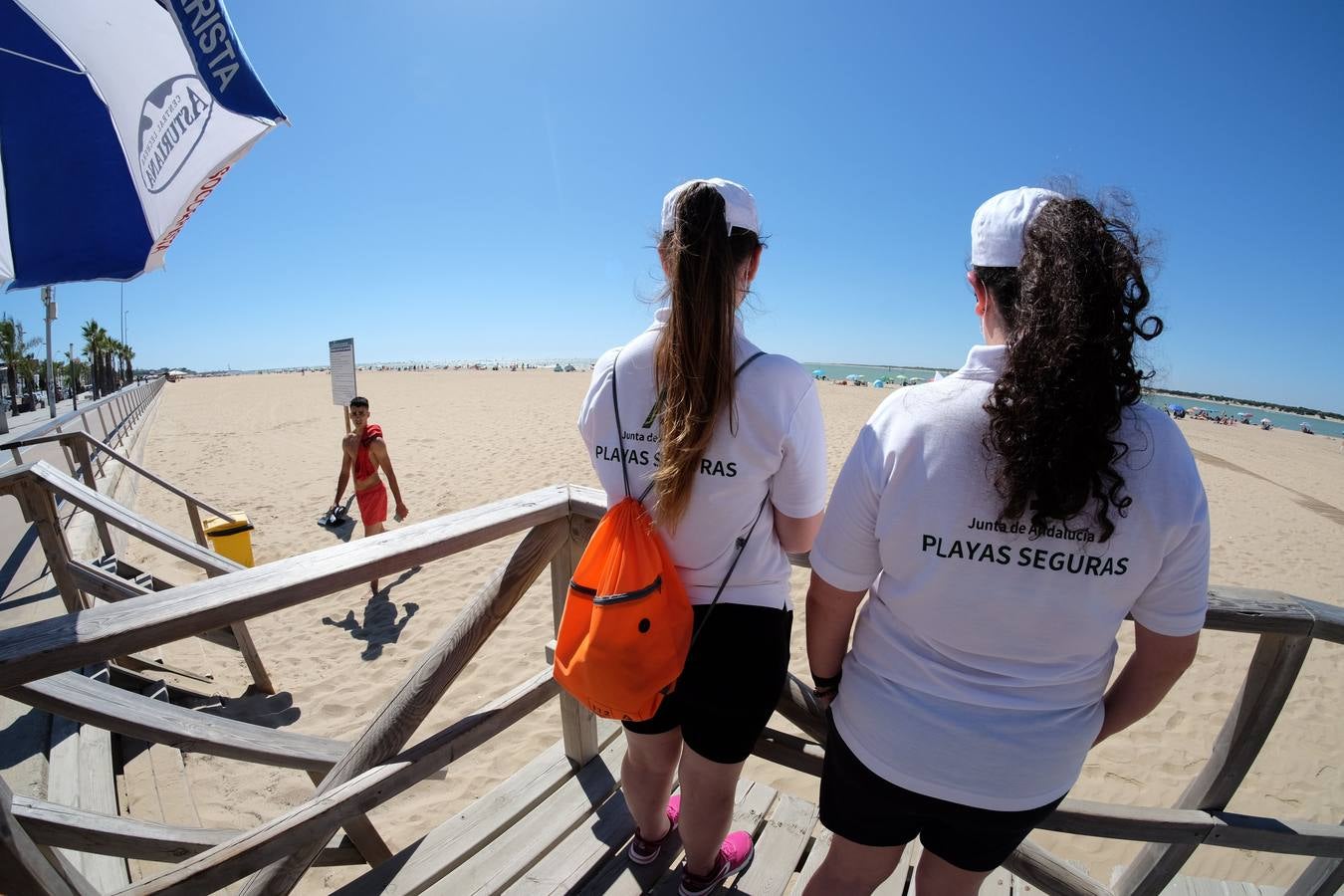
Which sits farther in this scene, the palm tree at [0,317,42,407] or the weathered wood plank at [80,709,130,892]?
the palm tree at [0,317,42,407]

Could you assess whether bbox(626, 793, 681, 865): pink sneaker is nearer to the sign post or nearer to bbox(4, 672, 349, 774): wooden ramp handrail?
bbox(4, 672, 349, 774): wooden ramp handrail

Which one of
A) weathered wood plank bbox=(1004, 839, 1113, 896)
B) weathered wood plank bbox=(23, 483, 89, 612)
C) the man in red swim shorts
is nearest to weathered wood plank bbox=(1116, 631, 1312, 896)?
weathered wood plank bbox=(1004, 839, 1113, 896)

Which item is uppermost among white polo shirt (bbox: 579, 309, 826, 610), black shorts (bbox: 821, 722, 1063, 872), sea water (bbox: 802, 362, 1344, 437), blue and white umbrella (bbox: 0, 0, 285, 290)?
blue and white umbrella (bbox: 0, 0, 285, 290)

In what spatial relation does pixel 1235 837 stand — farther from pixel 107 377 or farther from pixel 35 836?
pixel 107 377

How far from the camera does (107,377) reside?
41562 millimetres

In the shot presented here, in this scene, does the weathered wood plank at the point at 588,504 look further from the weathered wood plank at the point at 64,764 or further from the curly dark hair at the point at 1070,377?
the weathered wood plank at the point at 64,764

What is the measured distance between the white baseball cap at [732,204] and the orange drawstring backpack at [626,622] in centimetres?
30

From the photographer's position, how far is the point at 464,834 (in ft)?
6.28

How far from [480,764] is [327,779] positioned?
176cm

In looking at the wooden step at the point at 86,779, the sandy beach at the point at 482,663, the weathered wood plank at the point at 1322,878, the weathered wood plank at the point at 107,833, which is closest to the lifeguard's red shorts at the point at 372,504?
the sandy beach at the point at 482,663

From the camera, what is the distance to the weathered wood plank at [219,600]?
3.08 ft

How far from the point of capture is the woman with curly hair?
0.85m

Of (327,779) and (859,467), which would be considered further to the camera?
(327,779)

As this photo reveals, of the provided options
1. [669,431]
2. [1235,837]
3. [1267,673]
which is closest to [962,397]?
[669,431]
